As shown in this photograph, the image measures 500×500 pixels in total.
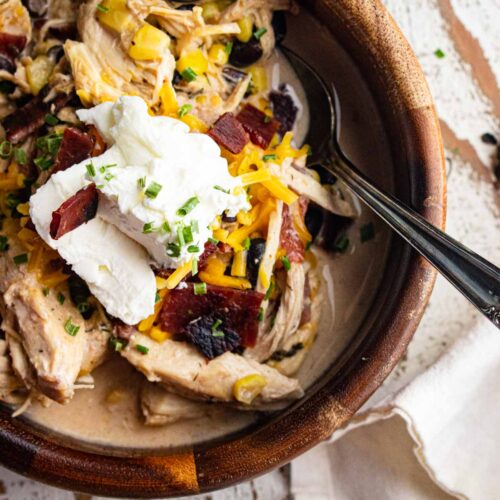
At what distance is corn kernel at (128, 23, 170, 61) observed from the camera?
2.38 m

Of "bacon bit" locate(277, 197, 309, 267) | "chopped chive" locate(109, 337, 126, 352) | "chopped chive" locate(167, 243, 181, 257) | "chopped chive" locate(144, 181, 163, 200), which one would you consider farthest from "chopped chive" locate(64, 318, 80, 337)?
"bacon bit" locate(277, 197, 309, 267)

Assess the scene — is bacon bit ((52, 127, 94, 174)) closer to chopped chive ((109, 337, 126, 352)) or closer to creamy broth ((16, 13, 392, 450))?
chopped chive ((109, 337, 126, 352))

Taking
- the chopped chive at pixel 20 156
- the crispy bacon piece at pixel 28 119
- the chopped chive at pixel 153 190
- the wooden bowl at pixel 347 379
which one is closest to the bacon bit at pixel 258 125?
the wooden bowl at pixel 347 379

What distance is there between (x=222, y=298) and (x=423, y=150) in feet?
2.66

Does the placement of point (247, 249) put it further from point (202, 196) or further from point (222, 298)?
point (202, 196)

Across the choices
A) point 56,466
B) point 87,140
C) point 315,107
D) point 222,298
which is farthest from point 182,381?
point 315,107

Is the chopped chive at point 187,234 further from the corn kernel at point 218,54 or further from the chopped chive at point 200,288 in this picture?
the corn kernel at point 218,54

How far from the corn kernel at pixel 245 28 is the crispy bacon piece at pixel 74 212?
834 mm

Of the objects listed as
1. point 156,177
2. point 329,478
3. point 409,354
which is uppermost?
point 156,177

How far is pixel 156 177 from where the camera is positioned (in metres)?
2.07

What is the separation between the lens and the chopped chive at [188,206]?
2073 mm

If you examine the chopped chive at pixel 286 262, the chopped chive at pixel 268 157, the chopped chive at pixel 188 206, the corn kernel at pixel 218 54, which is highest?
the corn kernel at pixel 218 54

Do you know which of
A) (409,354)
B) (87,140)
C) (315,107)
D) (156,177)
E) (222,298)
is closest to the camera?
(156,177)

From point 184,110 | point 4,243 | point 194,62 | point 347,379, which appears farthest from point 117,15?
point 347,379
